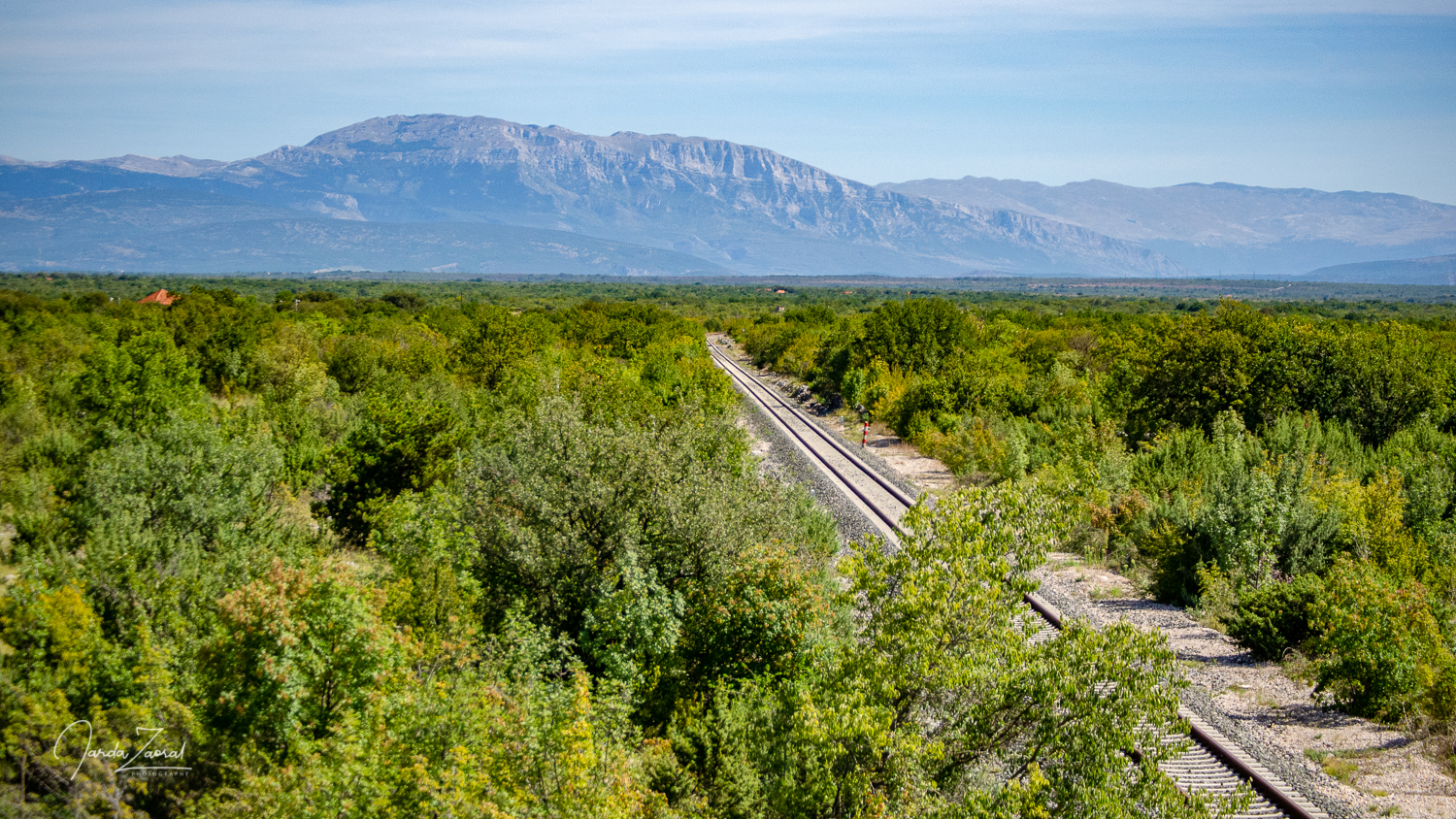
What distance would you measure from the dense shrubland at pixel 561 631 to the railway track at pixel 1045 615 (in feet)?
2.83

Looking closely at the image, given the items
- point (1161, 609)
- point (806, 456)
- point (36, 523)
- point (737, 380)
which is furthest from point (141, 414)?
point (737, 380)

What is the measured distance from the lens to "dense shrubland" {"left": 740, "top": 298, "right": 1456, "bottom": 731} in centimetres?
1174

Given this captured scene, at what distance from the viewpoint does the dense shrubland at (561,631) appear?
7500 mm

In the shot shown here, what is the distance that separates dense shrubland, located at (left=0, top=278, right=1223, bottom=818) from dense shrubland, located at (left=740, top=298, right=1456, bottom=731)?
0.19 meters

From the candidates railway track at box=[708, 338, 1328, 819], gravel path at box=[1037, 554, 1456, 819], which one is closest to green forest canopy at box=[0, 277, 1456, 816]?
gravel path at box=[1037, 554, 1456, 819]

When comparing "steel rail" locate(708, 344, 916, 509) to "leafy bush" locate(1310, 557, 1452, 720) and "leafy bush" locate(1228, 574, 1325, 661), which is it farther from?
"leafy bush" locate(1310, 557, 1452, 720)

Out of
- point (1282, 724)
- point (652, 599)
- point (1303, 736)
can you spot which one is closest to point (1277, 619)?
point (1282, 724)

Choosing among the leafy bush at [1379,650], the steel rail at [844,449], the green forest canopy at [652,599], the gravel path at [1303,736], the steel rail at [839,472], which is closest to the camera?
the green forest canopy at [652,599]

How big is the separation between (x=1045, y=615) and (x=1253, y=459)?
950 centimetres

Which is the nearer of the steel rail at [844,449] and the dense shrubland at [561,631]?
the dense shrubland at [561,631]

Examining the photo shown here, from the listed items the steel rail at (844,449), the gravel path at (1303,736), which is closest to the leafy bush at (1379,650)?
the gravel path at (1303,736)
